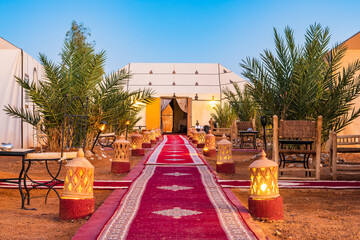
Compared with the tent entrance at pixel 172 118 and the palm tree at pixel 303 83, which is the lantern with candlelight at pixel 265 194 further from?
the tent entrance at pixel 172 118

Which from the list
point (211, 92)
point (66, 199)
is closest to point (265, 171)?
point (66, 199)

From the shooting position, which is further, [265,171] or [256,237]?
[265,171]

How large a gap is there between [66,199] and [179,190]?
5.08 feet

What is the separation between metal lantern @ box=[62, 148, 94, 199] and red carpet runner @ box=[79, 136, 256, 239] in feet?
1.10

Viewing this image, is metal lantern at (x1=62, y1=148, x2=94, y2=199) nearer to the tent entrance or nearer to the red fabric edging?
the red fabric edging

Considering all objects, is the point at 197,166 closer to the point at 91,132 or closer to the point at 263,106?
the point at 263,106

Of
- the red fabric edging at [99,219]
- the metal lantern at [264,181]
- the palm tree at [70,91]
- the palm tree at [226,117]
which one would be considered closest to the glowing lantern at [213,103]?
the palm tree at [226,117]

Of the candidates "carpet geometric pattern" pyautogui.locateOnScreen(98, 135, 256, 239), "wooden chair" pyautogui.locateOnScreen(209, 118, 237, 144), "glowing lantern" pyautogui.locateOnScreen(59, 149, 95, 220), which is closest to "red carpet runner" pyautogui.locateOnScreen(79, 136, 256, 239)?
"carpet geometric pattern" pyautogui.locateOnScreen(98, 135, 256, 239)

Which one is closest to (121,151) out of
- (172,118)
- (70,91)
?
(70,91)

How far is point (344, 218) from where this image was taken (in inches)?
134

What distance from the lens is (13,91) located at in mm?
9922

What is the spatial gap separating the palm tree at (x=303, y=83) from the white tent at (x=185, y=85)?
1208 cm

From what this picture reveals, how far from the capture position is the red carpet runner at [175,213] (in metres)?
2.75

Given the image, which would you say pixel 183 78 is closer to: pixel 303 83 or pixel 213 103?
pixel 213 103
